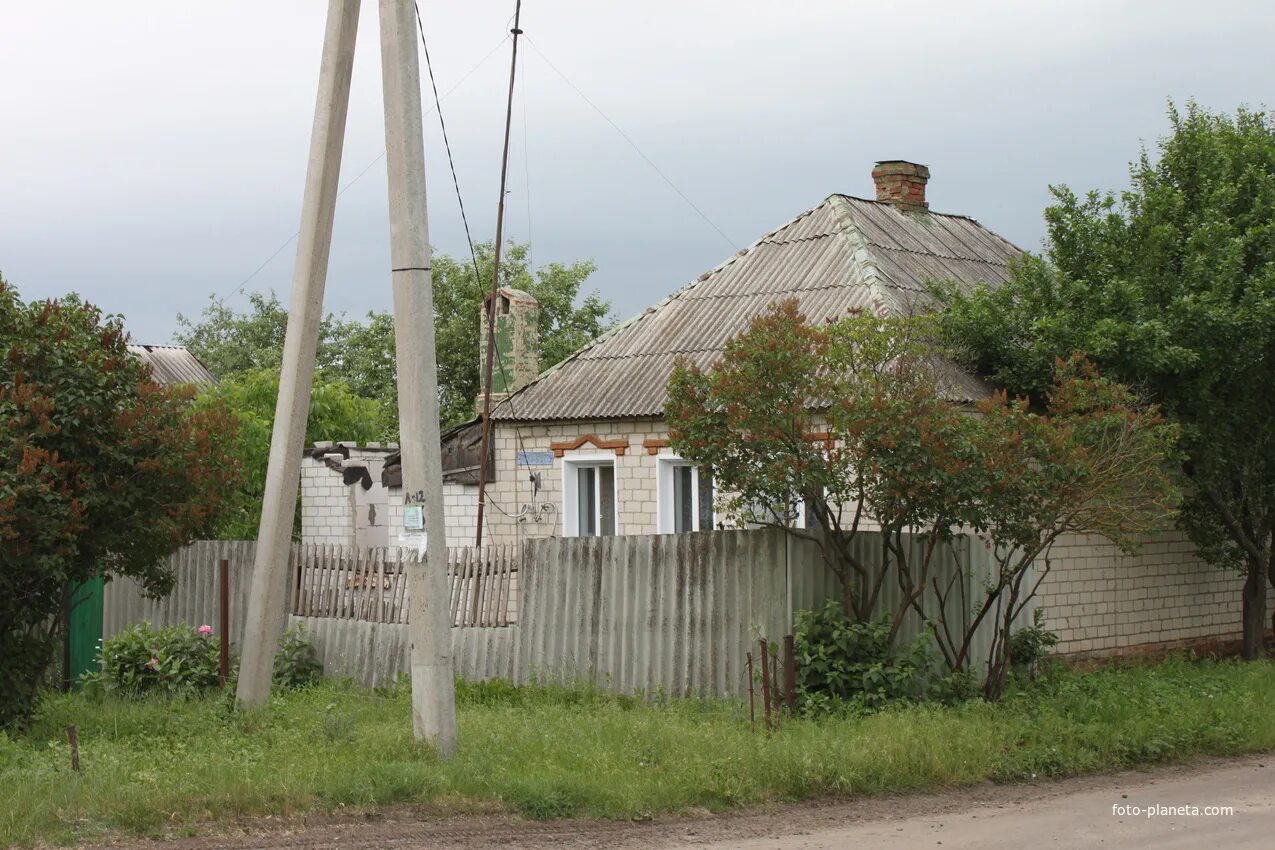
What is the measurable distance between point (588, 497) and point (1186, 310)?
7141 mm

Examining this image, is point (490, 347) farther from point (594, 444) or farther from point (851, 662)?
point (851, 662)

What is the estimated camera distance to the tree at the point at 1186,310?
14.2m

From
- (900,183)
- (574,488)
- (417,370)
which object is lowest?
(574,488)

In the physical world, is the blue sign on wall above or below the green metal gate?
above

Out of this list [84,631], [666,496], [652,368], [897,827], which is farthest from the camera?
[652,368]

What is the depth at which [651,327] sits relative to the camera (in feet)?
60.7

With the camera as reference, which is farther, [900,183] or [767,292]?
[900,183]

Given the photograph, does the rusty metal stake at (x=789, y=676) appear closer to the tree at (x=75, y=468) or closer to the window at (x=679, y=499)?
the tree at (x=75, y=468)

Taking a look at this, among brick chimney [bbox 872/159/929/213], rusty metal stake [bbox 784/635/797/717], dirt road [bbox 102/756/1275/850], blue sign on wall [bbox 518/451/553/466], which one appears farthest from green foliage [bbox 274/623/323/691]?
brick chimney [bbox 872/159/929/213]

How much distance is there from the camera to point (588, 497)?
17.5 m

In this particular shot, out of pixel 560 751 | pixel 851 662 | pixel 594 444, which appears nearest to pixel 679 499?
pixel 594 444

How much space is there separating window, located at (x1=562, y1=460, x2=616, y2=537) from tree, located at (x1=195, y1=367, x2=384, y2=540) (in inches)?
151

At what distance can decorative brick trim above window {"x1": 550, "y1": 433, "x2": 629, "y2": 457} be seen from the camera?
16.7 m

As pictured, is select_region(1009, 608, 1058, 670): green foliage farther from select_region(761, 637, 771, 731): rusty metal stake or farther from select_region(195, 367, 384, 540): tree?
select_region(195, 367, 384, 540): tree
